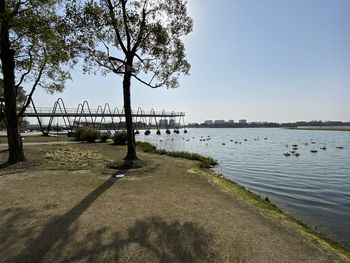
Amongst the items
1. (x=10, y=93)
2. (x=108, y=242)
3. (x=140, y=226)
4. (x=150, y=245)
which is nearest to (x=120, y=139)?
(x=10, y=93)

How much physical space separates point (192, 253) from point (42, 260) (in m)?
2.75

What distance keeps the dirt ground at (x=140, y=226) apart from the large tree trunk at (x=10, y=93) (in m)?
5.99

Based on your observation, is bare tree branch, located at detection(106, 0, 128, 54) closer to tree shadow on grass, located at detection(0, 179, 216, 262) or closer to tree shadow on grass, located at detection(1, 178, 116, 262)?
tree shadow on grass, located at detection(1, 178, 116, 262)

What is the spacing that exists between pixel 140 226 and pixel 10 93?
45.4 ft

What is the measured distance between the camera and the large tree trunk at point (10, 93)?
17553 millimetres

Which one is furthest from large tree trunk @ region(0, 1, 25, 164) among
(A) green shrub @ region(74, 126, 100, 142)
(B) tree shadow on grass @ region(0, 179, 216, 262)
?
(A) green shrub @ region(74, 126, 100, 142)

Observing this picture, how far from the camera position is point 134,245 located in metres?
6.60

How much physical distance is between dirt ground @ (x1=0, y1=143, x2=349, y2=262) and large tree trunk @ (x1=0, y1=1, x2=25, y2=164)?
19.7 feet

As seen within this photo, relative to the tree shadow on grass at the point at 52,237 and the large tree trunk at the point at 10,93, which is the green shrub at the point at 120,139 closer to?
the large tree trunk at the point at 10,93

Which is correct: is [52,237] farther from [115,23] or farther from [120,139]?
[120,139]

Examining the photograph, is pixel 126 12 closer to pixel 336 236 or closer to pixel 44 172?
pixel 44 172

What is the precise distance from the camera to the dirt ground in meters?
6.25

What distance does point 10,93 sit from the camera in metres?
18.0

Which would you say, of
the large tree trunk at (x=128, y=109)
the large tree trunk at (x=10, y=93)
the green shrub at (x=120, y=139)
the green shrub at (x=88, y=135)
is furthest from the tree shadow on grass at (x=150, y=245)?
the green shrub at (x=88, y=135)
